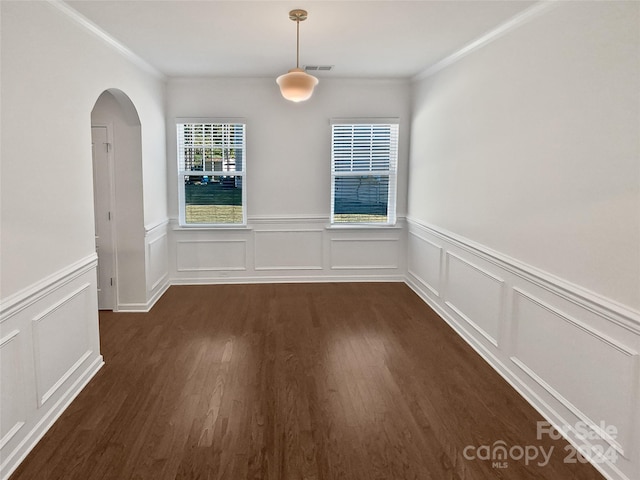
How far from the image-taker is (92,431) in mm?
2760

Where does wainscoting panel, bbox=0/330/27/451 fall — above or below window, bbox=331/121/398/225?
below

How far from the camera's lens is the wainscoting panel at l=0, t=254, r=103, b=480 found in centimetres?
242

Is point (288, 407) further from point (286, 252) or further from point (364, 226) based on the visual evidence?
point (364, 226)

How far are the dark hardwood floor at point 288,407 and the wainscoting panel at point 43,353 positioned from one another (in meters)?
0.10

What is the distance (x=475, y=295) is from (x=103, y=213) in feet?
12.9

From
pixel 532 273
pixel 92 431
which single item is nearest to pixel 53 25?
pixel 92 431

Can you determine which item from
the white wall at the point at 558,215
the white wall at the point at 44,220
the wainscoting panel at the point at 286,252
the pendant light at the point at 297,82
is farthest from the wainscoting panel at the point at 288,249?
the pendant light at the point at 297,82

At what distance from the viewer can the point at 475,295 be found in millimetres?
4055

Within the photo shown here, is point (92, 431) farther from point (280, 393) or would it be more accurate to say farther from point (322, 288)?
point (322, 288)

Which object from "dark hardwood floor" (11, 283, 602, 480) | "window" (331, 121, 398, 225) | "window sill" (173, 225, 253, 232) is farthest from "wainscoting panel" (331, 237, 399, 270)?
"dark hardwood floor" (11, 283, 602, 480)

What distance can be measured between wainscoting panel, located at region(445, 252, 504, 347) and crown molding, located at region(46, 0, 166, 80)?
3743mm

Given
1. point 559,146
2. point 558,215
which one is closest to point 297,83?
point 559,146

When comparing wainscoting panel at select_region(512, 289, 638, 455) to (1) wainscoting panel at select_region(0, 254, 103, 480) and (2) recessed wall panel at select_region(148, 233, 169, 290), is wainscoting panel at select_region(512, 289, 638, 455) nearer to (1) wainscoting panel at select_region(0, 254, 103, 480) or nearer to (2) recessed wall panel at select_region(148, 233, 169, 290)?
(1) wainscoting panel at select_region(0, 254, 103, 480)

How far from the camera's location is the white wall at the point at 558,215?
2.29 meters
